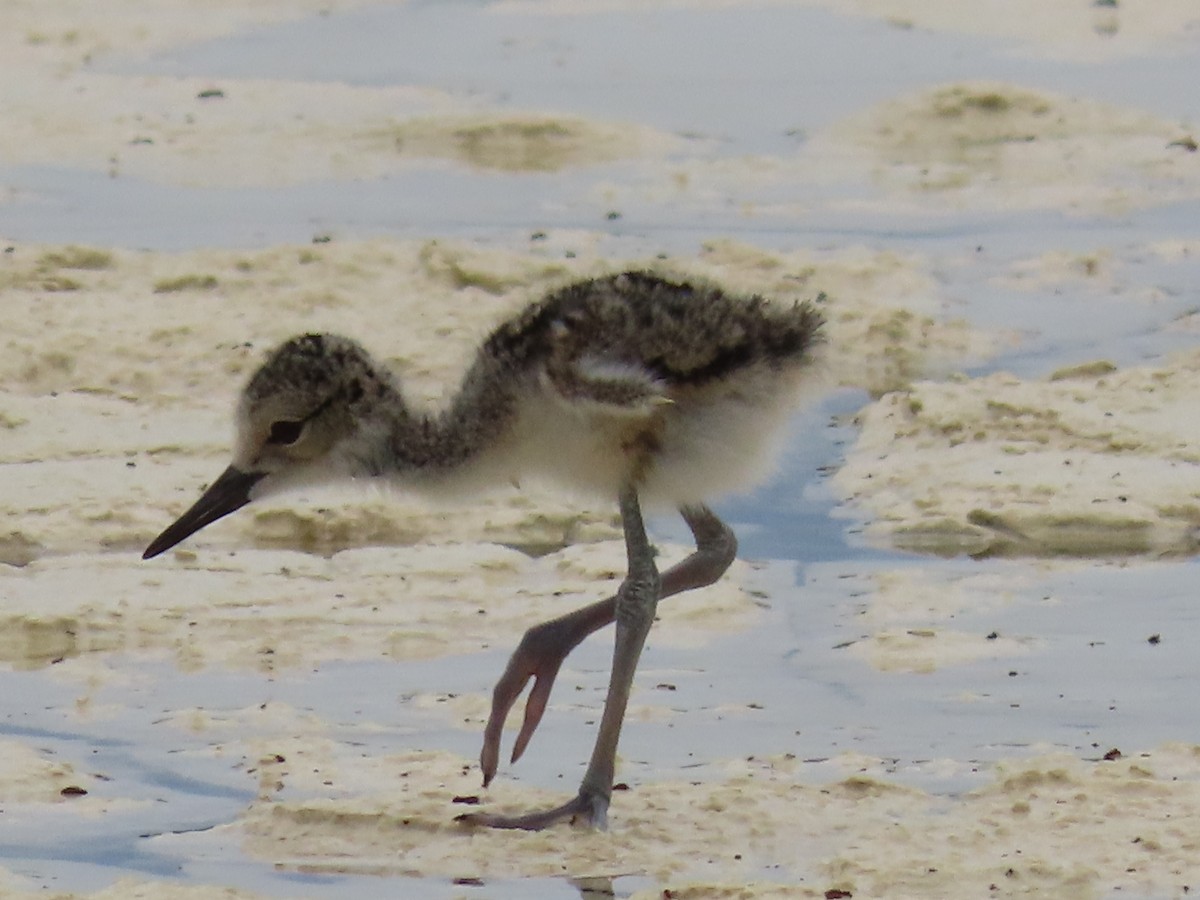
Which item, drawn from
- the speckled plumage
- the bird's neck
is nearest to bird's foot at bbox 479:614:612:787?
the speckled plumage

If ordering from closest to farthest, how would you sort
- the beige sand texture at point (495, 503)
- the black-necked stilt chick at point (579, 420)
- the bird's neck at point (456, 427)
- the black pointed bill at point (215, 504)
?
the beige sand texture at point (495, 503)
the black-necked stilt chick at point (579, 420)
the bird's neck at point (456, 427)
the black pointed bill at point (215, 504)

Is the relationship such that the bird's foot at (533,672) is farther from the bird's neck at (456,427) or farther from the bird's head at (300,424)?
the bird's head at (300,424)

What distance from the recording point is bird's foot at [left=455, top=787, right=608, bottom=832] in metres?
4.27

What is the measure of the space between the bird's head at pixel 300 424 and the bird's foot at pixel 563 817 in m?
0.93

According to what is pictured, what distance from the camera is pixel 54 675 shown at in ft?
16.4

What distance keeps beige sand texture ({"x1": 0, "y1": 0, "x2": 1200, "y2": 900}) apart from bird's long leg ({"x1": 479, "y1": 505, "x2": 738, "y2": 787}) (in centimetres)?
12

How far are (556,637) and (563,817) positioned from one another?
53 cm

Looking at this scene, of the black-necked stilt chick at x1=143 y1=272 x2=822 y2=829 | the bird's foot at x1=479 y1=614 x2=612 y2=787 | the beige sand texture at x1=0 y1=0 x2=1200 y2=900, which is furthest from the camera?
the black-necked stilt chick at x1=143 y1=272 x2=822 y2=829

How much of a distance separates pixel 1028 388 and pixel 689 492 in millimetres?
2180

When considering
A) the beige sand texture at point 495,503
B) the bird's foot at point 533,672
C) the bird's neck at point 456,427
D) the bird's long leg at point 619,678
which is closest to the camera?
the beige sand texture at point 495,503

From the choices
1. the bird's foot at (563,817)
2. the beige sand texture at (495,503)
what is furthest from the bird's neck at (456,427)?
the bird's foot at (563,817)

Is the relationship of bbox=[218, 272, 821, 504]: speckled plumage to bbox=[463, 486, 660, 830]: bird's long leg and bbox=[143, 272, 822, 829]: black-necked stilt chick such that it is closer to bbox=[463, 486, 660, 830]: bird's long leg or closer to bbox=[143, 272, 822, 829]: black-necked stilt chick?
bbox=[143, 272, 822, 829]: black-necked stilt chick

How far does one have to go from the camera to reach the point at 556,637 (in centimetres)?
476

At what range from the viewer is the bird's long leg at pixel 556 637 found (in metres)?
4.55
